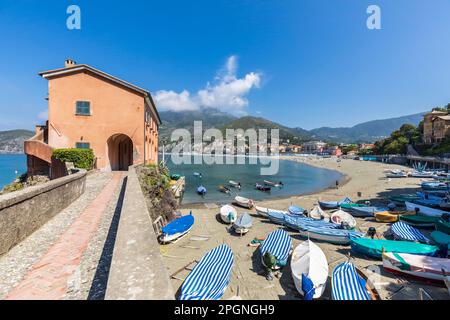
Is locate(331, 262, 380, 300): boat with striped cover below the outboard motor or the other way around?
the other way around

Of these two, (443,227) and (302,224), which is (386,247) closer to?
(302,224)

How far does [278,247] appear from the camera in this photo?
37.6 feet

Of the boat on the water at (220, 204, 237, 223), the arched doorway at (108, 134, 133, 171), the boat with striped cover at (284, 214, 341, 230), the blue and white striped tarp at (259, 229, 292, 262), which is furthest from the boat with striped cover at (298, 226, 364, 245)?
the arched doorway at (108, 134, 133, 171)

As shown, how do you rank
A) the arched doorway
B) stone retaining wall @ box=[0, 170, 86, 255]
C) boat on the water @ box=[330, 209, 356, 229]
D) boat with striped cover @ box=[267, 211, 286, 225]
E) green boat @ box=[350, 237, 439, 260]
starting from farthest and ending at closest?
the arched doorway < boat with striped cover @ box=[267, 211, 286, 225] < boat on the water @ box=[330, 209, 356, 229] < green boat @ box=[350, 237, 439, 260] < stone retaining wall @ box=[0, 170, 86, 255]

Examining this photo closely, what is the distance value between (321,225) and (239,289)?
923 cm

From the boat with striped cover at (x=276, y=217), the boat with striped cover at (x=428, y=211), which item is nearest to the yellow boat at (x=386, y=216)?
the boat with striped cover at (x=428, y=211)

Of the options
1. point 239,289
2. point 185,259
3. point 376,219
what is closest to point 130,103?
Result: point 185,259

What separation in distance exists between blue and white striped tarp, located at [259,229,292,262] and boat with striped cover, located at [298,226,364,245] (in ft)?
6.25

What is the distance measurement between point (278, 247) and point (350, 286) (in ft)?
13.0

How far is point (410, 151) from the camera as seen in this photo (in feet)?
279

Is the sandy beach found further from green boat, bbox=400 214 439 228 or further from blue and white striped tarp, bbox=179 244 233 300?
green boat, bbox=400 214 439 228

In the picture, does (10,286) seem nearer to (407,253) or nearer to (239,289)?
(239,289)

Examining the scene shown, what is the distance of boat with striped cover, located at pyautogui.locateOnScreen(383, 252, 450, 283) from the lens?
919cm

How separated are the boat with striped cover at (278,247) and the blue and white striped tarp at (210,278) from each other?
2329mm
